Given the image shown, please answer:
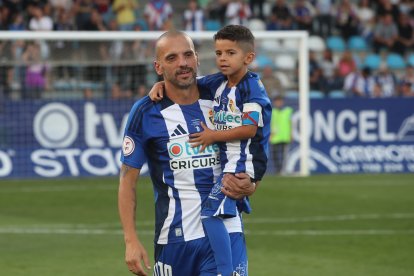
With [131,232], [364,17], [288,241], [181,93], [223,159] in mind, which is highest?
[364,17]

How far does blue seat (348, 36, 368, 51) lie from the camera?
29.4 m

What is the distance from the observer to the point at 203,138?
20.3ft

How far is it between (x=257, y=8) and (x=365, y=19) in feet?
12.2

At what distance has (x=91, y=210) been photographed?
16.3 m

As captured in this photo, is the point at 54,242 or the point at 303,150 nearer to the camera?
the point at 54,242

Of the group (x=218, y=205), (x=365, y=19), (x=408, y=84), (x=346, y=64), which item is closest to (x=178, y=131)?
(x=218, y=205)

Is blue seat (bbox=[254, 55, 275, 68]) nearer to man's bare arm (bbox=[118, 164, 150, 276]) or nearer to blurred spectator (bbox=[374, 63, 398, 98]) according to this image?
blurred spectator (bbox=[374, 63, 398, 98])

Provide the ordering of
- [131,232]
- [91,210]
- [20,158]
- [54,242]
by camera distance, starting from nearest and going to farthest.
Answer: [131,232]
[54,242]
[91,210]
[20,158]

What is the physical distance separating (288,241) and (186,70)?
7532 mm

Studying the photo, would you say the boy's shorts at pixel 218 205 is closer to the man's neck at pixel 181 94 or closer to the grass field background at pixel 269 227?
the man's neck at pixel 181 94

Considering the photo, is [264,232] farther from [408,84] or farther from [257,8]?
[257,8]

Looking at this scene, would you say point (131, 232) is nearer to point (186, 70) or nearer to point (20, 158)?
point (186, 70)

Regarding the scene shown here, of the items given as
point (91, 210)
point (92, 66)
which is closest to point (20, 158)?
point (92, 66)

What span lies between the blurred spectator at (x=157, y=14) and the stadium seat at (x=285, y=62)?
3.11 m
